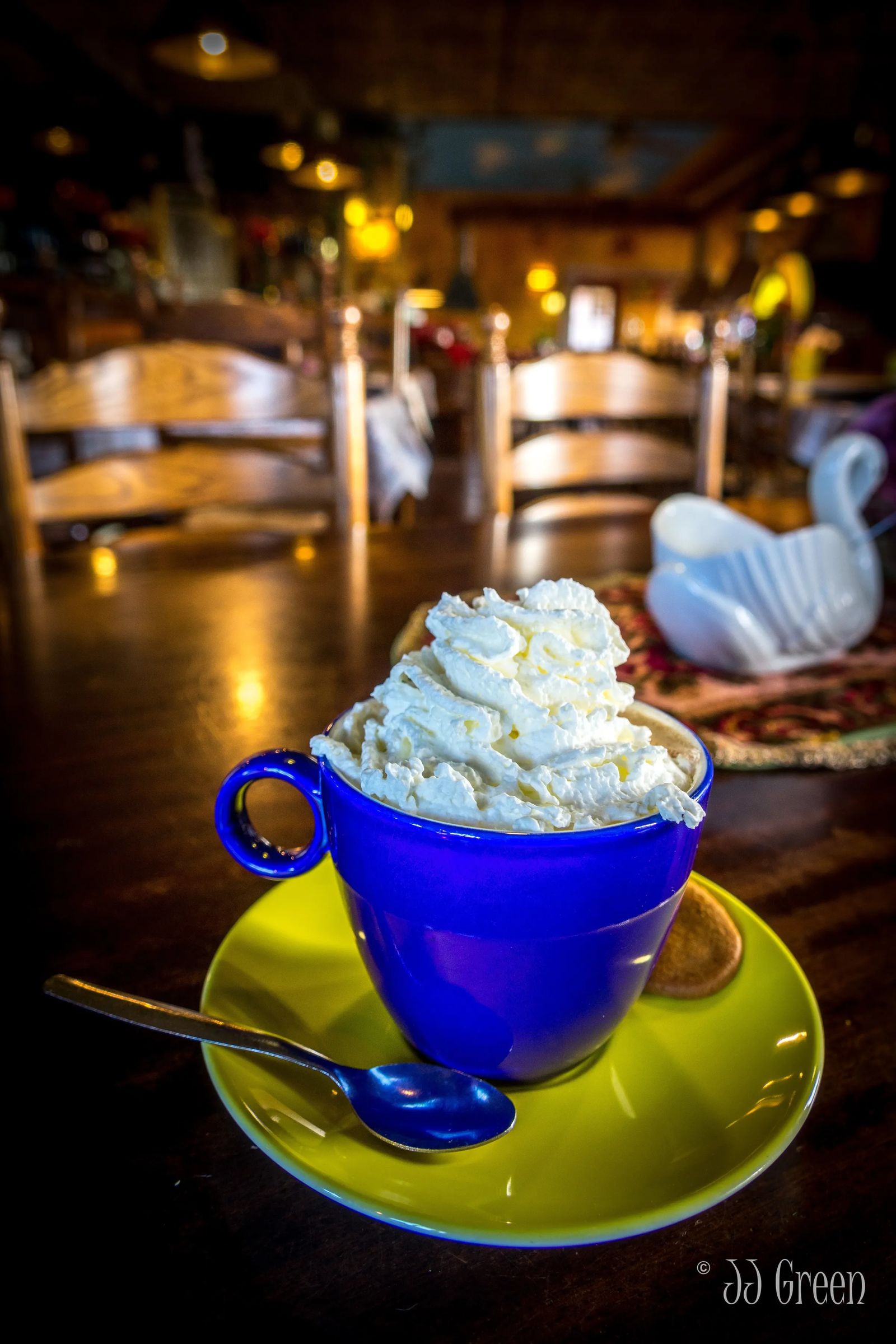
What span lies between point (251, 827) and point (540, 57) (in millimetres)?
7160

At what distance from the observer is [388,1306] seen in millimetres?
200

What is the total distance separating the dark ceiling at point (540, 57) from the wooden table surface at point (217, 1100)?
204 inches

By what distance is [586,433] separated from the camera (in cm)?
137

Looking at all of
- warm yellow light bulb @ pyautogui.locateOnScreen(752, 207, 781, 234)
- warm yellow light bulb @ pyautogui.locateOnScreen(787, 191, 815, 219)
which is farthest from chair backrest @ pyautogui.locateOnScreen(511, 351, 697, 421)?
warm yellow light bulb @ pyautogui.locateOnScreen(752, 207, 781, 234)

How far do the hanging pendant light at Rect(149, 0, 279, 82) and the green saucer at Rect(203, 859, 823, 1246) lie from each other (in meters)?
3.52

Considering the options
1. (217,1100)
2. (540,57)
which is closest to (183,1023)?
(217,1100)

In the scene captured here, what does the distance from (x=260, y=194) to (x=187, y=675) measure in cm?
837

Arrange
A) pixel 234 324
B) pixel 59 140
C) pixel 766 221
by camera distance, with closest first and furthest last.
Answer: pixel 234 324 → pixel 59 140 → pixel 766 221

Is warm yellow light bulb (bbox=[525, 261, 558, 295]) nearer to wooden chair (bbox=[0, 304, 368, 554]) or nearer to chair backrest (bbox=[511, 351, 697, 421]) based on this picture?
chair backrest (bbox=[511, 351, 697, 421])

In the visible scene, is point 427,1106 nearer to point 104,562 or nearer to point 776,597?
point 776,597

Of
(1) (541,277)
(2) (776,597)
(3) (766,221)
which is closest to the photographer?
(2) (776,597)

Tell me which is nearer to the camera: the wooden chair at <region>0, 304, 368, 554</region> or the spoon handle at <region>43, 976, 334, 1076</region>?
the spoon handle at <region>43, 976, 334, 1076</region>

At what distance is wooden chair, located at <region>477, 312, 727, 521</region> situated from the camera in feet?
4.16

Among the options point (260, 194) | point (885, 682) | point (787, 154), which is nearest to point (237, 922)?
point (885, 682)
